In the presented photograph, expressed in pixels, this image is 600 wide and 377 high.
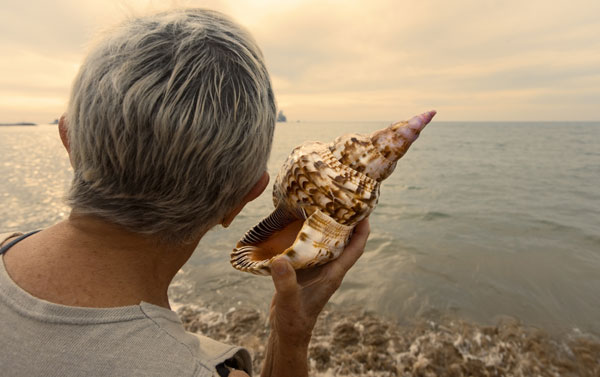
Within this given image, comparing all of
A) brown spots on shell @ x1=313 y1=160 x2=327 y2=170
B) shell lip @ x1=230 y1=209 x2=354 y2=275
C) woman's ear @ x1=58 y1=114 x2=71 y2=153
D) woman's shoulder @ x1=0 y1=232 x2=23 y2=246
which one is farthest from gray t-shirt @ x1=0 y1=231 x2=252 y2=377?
brown spots on shell @ x1=313 y1=160 x2=327 y2=170

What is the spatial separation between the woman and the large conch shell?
30.3 inches

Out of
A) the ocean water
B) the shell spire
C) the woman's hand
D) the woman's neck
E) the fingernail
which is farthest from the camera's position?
the ocean water

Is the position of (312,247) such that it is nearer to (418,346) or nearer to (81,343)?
(81,343)

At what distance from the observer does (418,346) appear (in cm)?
329

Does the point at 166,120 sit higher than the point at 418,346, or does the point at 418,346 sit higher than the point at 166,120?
the point at 166,120

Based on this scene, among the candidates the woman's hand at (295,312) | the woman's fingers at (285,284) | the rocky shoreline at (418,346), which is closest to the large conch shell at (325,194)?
the woman's hand at (295,312)

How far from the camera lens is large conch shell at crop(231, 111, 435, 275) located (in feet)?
6.12

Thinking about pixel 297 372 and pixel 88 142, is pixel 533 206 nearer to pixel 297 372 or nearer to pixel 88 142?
pixel 297 372

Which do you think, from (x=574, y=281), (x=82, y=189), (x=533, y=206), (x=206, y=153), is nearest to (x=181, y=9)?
(x=206, y=153)

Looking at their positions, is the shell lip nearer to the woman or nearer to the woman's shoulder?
the woman

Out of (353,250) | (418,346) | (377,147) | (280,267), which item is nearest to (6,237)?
(280,267)

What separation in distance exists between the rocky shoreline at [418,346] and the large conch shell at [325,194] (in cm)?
151

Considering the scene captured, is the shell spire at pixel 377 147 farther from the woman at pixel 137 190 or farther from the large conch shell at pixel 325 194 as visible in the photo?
the woman at pixel 137 190

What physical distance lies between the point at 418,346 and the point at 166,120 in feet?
10.9
